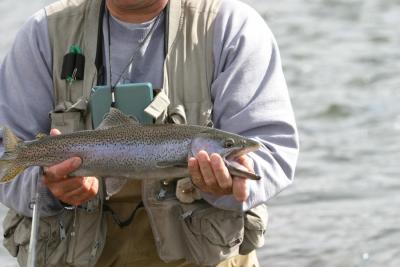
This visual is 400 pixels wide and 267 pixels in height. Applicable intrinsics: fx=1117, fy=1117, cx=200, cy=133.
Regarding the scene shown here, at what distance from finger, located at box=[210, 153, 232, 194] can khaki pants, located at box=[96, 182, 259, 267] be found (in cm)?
68

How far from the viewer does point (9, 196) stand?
4.50 m

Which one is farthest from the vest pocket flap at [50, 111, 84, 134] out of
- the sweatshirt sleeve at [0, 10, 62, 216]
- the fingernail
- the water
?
the water

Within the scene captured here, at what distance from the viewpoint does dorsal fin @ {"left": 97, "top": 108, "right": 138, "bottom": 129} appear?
4.11 metres

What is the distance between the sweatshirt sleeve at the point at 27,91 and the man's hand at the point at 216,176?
0.78 metres

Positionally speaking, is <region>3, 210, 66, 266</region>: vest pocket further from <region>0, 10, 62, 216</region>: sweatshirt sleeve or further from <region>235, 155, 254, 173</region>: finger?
<region>235, 155, 254, 173</region>: finger

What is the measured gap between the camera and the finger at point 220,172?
385 cm

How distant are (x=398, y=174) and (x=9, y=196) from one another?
16.0 ft

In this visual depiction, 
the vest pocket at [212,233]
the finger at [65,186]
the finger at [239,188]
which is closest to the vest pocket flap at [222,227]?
the vest pocket at [212,233]

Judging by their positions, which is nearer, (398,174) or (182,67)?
(182,67)

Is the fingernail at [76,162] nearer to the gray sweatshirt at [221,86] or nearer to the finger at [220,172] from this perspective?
the gray sweatshirt at [221,86]

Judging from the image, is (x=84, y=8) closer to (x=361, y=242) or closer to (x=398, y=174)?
(x=361, y=242)

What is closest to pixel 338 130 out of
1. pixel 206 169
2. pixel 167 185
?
pixel 167 185

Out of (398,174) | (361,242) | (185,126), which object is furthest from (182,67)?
(398,174)

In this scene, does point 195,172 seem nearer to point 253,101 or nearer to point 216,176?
point 216,176
